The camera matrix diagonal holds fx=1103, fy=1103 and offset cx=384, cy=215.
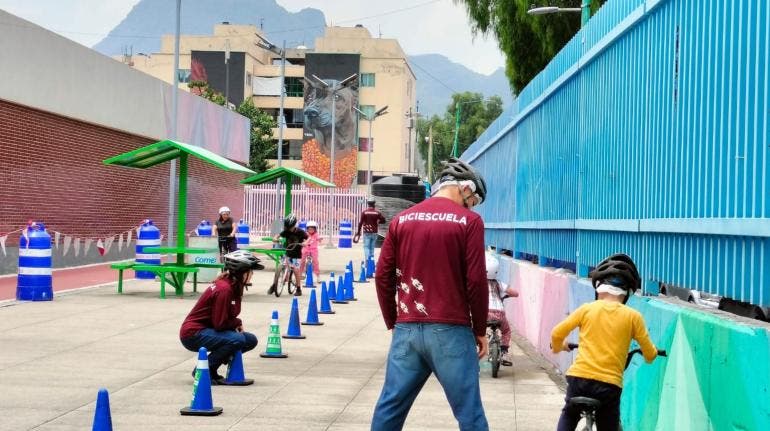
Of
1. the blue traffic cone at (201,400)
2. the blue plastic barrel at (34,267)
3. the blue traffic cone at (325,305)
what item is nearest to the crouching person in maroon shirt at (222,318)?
the blue traffic cone at (201,400)

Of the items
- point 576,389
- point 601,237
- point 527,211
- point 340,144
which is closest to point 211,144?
point 527,211

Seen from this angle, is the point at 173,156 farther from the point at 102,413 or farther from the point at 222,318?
the point at 102,413

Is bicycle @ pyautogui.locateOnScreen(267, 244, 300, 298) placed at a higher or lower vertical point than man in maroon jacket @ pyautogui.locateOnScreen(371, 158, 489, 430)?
lower

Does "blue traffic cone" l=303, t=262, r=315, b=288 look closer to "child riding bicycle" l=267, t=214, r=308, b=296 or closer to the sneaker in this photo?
"child riding bicycle" l=267, t=214, r=308, b=296

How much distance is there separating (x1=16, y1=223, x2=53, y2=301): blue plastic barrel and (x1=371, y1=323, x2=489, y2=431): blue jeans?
13154mm

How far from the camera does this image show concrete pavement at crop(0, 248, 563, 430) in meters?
8.52

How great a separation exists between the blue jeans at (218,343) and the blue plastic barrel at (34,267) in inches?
339

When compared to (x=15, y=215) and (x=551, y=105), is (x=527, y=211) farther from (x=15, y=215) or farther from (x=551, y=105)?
(x=15, y=215)

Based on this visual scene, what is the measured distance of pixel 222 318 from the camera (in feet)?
32.3

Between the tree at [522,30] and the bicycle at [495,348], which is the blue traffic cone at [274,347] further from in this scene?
the tree at [522,30]

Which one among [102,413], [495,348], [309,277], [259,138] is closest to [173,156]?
[309,277]

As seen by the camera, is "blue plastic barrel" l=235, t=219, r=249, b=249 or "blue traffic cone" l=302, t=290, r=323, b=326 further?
"blue plastic barrel" l=235, t=219, r=249, b=249

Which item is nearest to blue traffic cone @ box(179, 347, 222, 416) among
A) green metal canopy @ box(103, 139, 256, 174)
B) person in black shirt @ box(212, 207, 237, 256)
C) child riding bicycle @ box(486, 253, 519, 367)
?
child riding bicycle @ box(486, 253, 519, 367)

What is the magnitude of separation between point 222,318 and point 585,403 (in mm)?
4672
